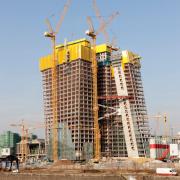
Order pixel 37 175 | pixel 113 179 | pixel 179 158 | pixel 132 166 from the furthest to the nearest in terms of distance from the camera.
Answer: pixel 179 158
pixel 132 166
pixel 37 175
pixel 113 179

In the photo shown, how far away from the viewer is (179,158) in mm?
198125

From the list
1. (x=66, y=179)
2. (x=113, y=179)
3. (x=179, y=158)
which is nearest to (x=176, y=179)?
(x=113, y=179)

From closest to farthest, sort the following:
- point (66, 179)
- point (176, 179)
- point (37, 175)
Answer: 1. point (176, 179)
2. point (66, 179)
3. point (37, 175)

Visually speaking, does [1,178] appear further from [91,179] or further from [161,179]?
[161,179]

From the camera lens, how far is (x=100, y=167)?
13550cm

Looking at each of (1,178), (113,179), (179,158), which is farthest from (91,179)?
(179,158)

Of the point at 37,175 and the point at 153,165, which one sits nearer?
the point at 37,175

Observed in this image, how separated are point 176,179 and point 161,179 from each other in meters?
3.40

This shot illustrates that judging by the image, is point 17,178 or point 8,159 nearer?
point 17,178

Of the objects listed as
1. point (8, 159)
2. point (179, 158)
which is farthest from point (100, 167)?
point (179, 158)

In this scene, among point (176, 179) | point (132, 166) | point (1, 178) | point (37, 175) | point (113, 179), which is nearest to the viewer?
point (176, 179)

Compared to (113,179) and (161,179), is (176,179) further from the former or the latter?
(113,179)

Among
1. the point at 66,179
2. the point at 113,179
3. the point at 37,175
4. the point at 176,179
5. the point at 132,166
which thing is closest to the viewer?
the point at 176,179

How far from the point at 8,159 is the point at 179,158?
101317 mm
